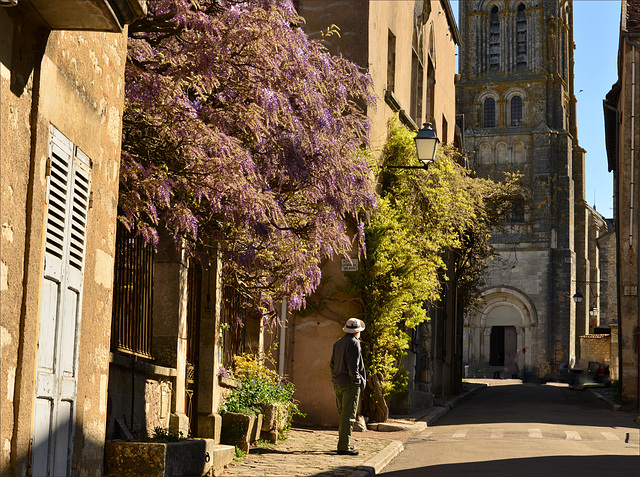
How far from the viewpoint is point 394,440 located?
13.1m

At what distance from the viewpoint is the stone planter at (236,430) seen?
34.2 feet

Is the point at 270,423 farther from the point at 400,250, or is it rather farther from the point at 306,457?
the point at 400,250

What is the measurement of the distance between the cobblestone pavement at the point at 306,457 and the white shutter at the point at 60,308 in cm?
347

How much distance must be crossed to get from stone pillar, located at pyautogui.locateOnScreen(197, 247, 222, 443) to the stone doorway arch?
1844 inches

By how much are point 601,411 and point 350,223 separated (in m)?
10.7

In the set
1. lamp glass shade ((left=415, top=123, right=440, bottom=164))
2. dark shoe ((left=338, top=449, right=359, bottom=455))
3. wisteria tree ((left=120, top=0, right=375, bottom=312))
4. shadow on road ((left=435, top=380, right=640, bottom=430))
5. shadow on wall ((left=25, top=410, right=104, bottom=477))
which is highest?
lamp glass shade ((left=415, top=123, right=440, bottom=164))

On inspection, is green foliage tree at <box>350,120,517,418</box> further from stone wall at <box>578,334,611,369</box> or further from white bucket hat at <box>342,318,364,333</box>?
stone wall at <box>578,334,611,369</box>

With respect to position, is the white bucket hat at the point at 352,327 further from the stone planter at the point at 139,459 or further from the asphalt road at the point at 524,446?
the stone planter at the point at 139,459

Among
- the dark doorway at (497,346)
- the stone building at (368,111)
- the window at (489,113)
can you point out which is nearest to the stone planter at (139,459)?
the stone building at (368,111)

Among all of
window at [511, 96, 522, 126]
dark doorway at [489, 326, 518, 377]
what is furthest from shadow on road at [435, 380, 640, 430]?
window at [511, 96, 522, 126]

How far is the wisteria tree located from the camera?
8203 mm

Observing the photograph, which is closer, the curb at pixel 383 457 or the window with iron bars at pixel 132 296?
the window with iron bars at pixel 132 296

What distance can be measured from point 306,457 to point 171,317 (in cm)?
219

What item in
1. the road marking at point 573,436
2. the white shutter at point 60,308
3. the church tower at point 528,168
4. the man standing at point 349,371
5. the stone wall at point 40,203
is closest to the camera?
the stone wall at point 40,203
